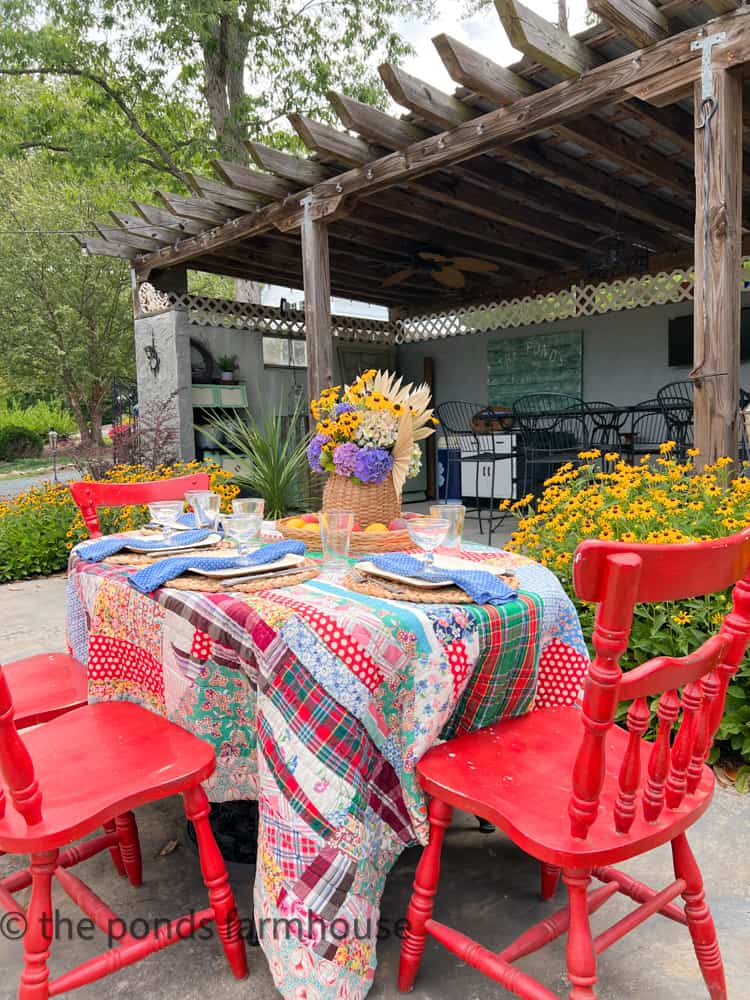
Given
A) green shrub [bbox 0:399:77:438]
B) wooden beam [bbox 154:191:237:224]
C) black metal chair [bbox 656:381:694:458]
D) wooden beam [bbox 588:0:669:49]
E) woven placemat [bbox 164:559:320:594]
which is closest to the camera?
woven placemat [bbox 164:559:320:594]

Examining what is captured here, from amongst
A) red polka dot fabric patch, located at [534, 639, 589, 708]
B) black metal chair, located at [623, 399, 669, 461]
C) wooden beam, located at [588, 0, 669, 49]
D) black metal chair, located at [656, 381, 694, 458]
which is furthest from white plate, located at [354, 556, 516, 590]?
black metal chair, located at [623, 399, 669, 461]

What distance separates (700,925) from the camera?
1192mm

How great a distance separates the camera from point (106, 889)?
1589 mm

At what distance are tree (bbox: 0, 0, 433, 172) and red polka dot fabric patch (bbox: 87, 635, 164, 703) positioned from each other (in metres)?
9.13

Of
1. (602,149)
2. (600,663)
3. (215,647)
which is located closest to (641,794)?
(600,663)

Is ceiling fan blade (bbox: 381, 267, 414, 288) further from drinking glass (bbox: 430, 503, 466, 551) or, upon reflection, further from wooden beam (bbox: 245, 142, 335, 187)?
drinking glass (bbox: 430, 503, 466, 551)

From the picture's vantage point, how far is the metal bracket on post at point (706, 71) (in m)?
3.10

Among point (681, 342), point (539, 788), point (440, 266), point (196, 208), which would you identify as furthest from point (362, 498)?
point (681, 342)

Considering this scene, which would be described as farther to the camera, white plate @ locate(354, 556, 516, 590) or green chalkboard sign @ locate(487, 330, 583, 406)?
green chalkboard sign @ locate(487, 330, 583, 406)

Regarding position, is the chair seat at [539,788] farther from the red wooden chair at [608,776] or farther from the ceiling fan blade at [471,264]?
the ceiling fan blade at [471,264]

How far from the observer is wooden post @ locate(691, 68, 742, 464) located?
10.4 ft

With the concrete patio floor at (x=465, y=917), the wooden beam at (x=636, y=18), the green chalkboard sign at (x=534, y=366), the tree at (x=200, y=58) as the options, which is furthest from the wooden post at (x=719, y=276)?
the tree at (x=200, y=58)

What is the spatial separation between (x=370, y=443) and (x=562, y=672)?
69 centimetres

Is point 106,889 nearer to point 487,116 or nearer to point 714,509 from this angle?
point 714,509
